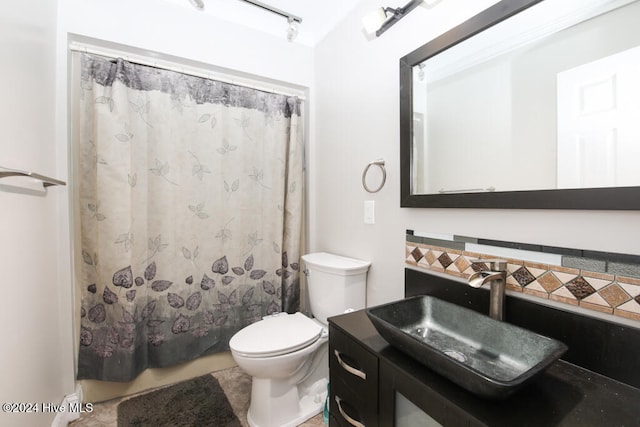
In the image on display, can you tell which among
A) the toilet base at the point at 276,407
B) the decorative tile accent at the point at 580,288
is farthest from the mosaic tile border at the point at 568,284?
the toilet base at the point at 276,407

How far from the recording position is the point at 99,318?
1.59m

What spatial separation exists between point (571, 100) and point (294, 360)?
1507mm

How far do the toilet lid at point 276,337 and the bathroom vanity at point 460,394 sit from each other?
378 millimetres

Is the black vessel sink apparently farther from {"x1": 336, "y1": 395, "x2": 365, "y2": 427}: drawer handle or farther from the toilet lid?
the toilet lid

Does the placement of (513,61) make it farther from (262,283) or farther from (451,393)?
(262,283)

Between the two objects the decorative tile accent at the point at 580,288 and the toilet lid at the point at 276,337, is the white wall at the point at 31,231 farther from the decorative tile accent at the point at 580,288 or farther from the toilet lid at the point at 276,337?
the decorative tile accent at the point at 580,288

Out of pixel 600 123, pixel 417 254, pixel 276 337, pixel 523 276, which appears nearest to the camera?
pixel 600 123

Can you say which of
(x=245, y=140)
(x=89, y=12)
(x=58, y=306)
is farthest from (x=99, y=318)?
(x=89, y=12)

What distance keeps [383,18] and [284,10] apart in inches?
32.2

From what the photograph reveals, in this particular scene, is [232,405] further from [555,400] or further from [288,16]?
[288,16]

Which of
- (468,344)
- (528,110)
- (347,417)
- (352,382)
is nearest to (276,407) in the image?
(347,417)

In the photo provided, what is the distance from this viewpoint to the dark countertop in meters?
0.61

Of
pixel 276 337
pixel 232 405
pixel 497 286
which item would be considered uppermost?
pixel 497 286

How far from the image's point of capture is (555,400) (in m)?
0.67
